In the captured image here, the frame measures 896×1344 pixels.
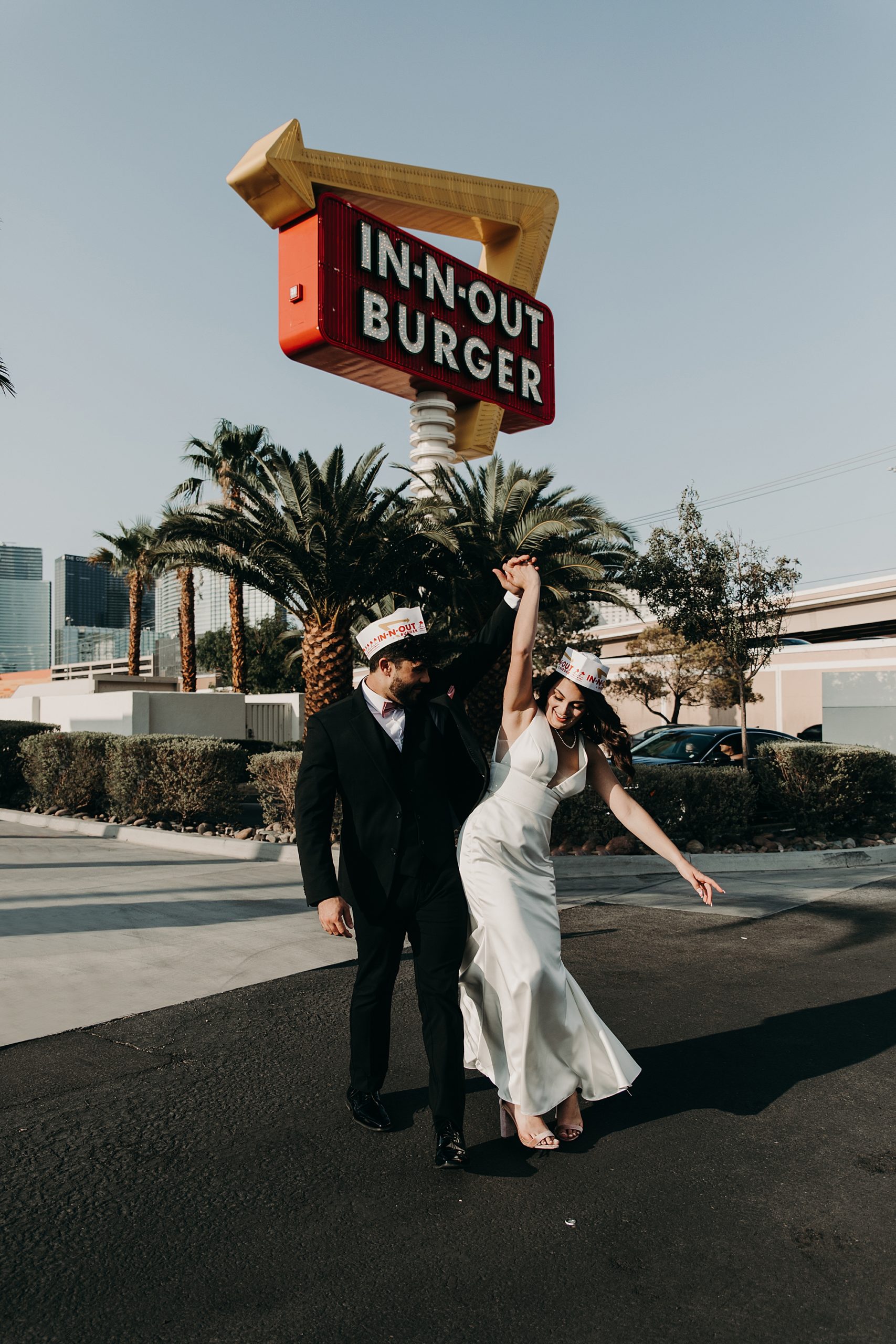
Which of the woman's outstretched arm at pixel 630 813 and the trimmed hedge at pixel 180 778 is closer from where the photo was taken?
the woman's outstretched arm at pixel 630 813

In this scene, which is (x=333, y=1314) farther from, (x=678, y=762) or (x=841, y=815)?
(x=678, y=762)

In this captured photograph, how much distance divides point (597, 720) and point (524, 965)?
1063mm

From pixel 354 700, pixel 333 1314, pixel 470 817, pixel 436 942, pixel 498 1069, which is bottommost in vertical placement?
pixel 333 1314

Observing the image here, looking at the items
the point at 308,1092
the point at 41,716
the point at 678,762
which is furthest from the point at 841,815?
the point at 41,716

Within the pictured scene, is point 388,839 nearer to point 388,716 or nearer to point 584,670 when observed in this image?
point 388,716

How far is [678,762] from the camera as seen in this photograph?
603 inches

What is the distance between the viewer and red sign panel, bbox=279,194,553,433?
17.5m

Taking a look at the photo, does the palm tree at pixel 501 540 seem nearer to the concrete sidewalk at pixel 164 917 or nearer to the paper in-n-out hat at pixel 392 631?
the concrete sidewalk at pixel 164 917

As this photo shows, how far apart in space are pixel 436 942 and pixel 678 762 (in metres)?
12.2

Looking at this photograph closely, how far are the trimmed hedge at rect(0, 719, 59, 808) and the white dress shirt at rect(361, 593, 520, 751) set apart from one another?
511 inches

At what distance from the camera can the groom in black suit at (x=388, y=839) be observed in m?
3.66

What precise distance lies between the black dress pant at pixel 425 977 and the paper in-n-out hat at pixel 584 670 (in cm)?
87

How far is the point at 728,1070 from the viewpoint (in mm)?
4480

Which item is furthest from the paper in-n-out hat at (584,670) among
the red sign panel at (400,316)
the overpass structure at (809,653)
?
the overpass structure at (809,653)
